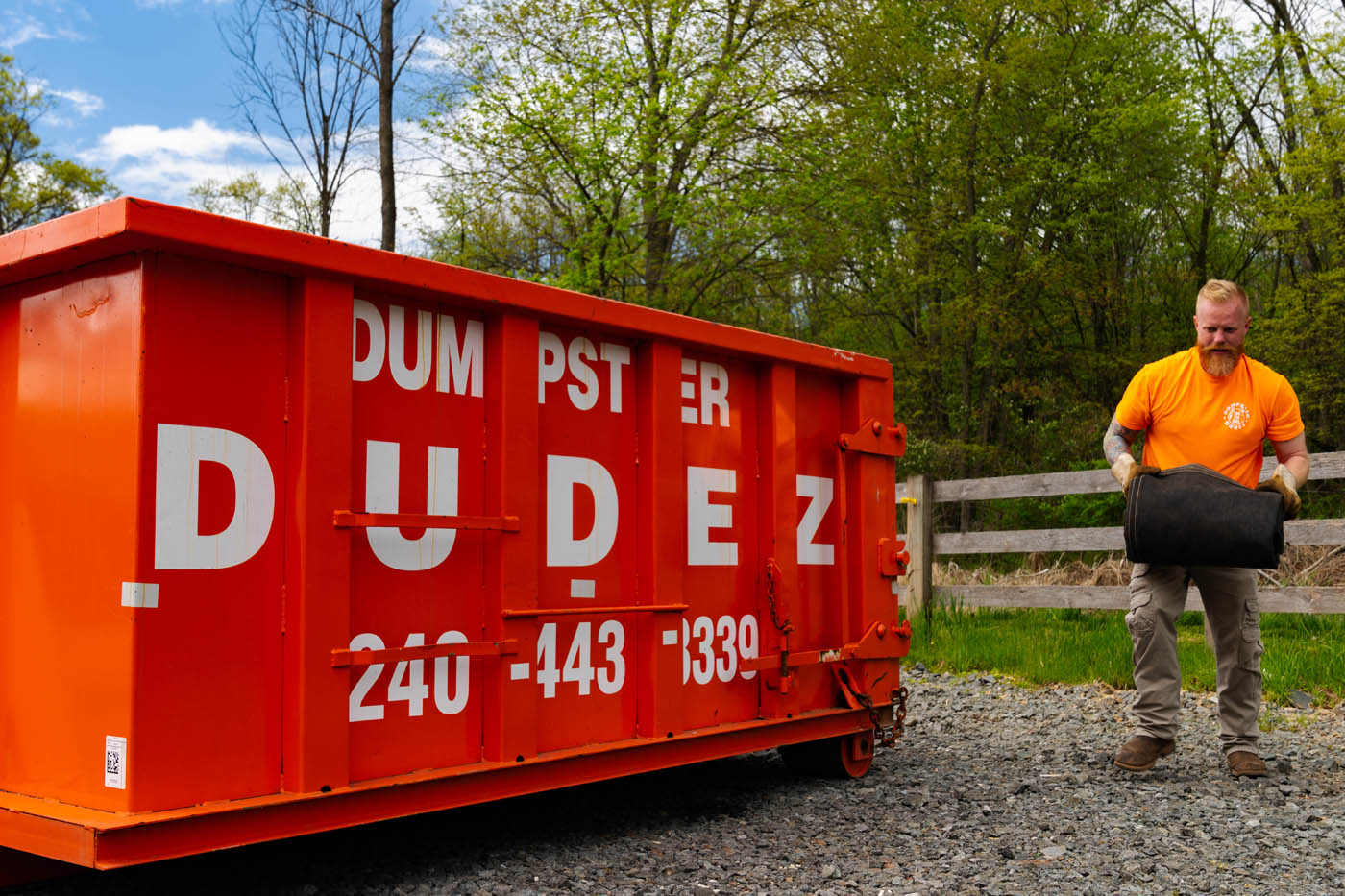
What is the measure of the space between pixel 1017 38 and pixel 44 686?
22.3m

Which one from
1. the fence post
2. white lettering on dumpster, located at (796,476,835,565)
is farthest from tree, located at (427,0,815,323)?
white lettering on dumpster, located at (796,476,835,565)

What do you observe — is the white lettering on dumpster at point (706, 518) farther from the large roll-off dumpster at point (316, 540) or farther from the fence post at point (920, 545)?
the fence post at point (920, 545)

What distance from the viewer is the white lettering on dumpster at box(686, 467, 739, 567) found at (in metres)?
4.71

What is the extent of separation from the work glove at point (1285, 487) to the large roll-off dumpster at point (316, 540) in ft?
8.74

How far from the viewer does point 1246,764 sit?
5332 millimetres

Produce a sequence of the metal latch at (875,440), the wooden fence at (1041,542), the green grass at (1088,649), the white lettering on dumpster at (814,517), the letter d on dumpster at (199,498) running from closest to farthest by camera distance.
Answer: the letter d on dumpster at (199,498) → the white lettering on dumpster at (814,517) → the metal latch at (875,440) → the green grass at (1088,649) → the wooden fence at (1041,542)

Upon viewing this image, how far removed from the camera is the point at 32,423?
11.1 feet

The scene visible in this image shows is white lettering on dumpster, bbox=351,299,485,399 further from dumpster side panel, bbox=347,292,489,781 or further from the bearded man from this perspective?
the bearded man

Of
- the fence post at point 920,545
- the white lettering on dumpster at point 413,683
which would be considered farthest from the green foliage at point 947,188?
the white lettering on dumpster at point 413,683

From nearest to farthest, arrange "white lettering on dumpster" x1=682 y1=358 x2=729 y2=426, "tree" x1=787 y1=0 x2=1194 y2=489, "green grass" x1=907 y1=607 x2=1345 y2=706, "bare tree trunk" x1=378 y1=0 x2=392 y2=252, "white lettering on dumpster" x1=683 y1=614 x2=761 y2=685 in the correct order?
"white lettering on dumpster" x1=683 y1=614 x2=761 y2=685
"white lettering on dumpster" x1=682 y1=358 x2=729 y2=426
"green grass" x1=907 y1=607 x2=1345 y2=706
"bare tree trunk" x1=378 y1=0 x2=392 y2=252
"tree" x1=787 y1=0 x2=1194 y2=489

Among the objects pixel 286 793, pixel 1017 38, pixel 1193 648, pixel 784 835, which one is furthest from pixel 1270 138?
pixel 286 793

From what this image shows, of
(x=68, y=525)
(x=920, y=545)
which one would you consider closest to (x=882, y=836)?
(x=68, y=525)

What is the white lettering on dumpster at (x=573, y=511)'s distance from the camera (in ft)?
13.5

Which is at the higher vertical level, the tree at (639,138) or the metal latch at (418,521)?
the tree at (639,138)
